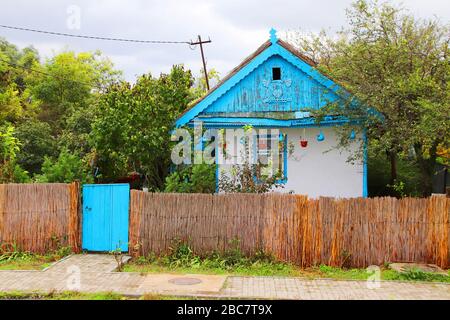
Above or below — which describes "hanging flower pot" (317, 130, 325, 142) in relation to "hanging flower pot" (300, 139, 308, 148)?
above

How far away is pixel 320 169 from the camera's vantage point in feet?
46.1

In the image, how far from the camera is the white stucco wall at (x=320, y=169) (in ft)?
45.6

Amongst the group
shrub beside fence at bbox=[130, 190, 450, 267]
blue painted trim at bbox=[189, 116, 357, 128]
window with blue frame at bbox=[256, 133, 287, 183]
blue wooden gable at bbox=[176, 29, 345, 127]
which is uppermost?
blue wooden gable at bbox=[176, 29, 345, 127]

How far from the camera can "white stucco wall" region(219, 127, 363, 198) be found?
45.6 ft

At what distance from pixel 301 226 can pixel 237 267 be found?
1.62 m

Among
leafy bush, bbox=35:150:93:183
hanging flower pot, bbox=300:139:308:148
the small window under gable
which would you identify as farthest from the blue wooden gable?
leafy bush, bbox=35:150:93:183

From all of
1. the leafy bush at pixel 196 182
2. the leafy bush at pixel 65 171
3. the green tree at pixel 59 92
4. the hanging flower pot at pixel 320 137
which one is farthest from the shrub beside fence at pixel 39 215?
the green tree at pixel 59 92

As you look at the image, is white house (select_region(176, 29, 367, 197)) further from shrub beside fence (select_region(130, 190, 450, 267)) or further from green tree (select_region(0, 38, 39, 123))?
green tree (select_region(0, 38, 39, 123))

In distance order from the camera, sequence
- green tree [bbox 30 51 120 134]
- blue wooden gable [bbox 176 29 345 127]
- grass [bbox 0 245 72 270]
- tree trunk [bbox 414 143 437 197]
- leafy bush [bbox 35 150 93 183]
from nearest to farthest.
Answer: grass [bbox 0 245 72 270], tree trunk [bbox 414 143 437 197], leafy bush [bbox 35 150 93 183], blue wooden gable [bbox 176 29 345 127], green tree [bbox 30 51 120 134]

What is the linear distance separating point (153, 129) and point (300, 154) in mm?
4282

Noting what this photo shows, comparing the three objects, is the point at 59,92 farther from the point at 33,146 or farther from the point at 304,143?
the point at 304,143

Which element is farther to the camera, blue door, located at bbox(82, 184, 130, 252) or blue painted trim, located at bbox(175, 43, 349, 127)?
blue painted trim, located at bbox(175, 43, 349, 127)

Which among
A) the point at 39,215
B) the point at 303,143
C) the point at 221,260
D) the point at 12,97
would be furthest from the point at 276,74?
the point at 12,97

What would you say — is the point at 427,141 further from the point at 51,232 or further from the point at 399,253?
the point at 51,232
